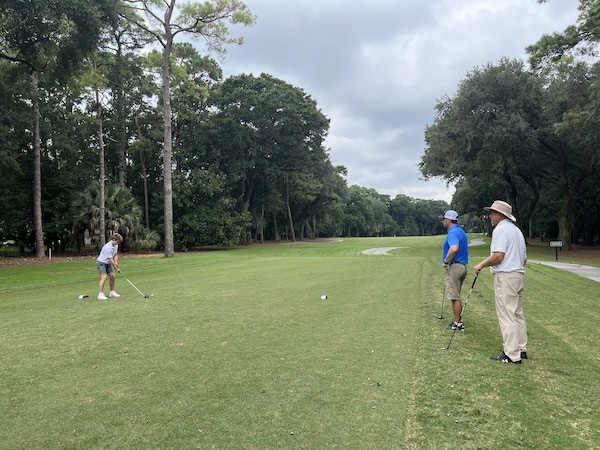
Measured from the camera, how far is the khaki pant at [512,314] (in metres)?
5.50

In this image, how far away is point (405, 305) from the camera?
9438 millimetres

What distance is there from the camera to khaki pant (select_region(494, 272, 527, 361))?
5500 millimetres

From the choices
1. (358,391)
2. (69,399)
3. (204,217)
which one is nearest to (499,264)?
(358,391)

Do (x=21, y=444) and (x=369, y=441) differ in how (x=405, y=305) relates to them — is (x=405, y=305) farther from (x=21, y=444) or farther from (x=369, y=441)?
(x=21, y=444)

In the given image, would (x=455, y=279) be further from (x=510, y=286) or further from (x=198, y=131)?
(x=198, y=131)

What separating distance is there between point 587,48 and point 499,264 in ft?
65.7

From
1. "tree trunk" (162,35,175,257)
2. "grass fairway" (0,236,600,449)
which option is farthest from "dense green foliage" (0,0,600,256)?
"grass fairway" (0,236,600,449)

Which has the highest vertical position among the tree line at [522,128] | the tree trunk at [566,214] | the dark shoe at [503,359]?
the tree line at [522,128]

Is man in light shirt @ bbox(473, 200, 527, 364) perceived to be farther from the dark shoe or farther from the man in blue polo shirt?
the man in blue polo shirt

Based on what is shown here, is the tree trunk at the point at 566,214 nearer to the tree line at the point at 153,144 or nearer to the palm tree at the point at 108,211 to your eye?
the tree line at the point at 153,144

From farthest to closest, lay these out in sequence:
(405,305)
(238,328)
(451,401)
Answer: (405,305) < (238,328) < (451,401)

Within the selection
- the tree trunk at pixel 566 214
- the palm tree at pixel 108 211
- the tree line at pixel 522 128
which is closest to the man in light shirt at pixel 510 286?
the tree line at pixel 522 128

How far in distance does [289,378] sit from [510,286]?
319 centimetres

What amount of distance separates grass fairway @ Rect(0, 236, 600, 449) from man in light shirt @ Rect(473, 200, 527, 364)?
0.95ft
